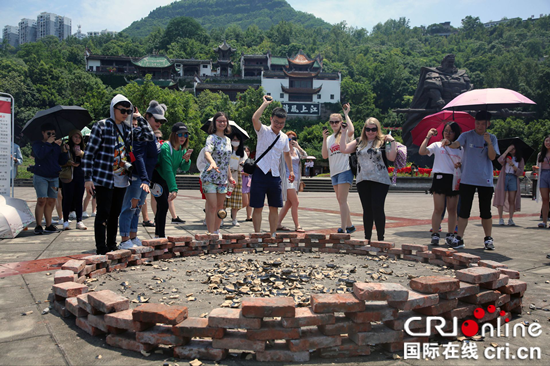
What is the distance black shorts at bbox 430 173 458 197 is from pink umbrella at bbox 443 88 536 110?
3.47 ft

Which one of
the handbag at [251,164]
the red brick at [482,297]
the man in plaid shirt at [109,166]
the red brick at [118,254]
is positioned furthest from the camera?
the handbag at [251,164]

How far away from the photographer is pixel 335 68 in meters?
104

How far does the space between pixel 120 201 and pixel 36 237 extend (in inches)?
91.6

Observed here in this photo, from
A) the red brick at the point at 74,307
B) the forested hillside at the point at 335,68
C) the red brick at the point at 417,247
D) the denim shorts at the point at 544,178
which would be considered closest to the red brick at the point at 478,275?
the red brick at the point at 417,247

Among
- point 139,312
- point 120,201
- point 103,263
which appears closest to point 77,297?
point 139,312

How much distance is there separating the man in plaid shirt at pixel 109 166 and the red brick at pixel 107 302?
82.2 inches

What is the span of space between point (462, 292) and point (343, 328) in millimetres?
840

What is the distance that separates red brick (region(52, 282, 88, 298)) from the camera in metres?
2.67

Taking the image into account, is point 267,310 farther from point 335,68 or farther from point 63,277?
point 335,68

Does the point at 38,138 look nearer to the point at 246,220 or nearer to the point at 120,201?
the point at 120,201

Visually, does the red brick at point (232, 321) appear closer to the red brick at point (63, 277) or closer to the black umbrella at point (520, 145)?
the red brick at point (63, 277)

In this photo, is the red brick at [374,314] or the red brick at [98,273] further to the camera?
the red brick at [98,273]

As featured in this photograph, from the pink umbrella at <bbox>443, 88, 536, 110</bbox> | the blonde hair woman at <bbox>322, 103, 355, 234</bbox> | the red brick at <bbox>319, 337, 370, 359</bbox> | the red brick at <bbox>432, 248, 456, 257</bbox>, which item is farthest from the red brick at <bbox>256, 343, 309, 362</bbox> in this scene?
the pink umbrella at <bbox>443, 88, 536, 110</bbox>

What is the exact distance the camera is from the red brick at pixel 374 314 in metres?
2.10
